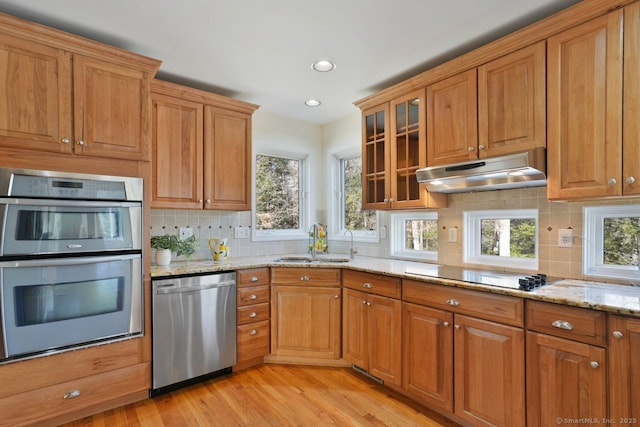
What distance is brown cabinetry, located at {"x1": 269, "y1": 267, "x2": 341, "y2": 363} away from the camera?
2.96 m

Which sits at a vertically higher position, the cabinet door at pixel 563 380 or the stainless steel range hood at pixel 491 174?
the stainless steel range hood at pixel 491 174

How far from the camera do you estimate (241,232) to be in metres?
3.61

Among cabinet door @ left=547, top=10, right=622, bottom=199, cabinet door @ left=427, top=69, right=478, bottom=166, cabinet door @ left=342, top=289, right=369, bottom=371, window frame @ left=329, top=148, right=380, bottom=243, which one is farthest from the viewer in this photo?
window frame @ left=329, top=148, right=380, bottom=243

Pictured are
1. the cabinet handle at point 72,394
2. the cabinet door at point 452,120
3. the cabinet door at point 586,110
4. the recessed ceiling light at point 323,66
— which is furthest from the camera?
the recessed ceiling light at point 323,66

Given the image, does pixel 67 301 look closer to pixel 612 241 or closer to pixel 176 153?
pixel 176 153

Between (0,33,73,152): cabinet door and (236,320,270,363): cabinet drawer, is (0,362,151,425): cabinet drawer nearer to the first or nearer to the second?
(236,320,270,363): cabinet drawer

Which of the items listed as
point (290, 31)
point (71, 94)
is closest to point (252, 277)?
point (71, 94)

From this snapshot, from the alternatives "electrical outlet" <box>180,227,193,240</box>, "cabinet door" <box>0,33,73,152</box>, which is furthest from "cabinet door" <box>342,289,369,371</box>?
"cabinet door" <box>0,33,73,152</box>

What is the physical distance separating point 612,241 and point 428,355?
1.31 m

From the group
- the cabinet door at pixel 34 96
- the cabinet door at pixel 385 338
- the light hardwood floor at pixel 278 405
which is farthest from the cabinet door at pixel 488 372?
the cabinet door at pixel 34 96

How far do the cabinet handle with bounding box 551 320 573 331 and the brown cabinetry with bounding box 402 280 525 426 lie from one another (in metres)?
0.16

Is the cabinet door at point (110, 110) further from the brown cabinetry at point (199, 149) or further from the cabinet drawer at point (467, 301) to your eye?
the cabinet drawer at point (467, 301)

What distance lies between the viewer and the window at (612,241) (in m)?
2.00

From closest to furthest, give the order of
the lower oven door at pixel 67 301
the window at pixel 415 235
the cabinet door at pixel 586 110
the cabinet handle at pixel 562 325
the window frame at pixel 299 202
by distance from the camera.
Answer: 1. the cabinet handle at pixel 562 325
2. the cabinet door at pixel 586 110
3. the lower oven door at pixel 67 301
4. the window at pixel 415 235
5. the window frame at pixel 299 202
